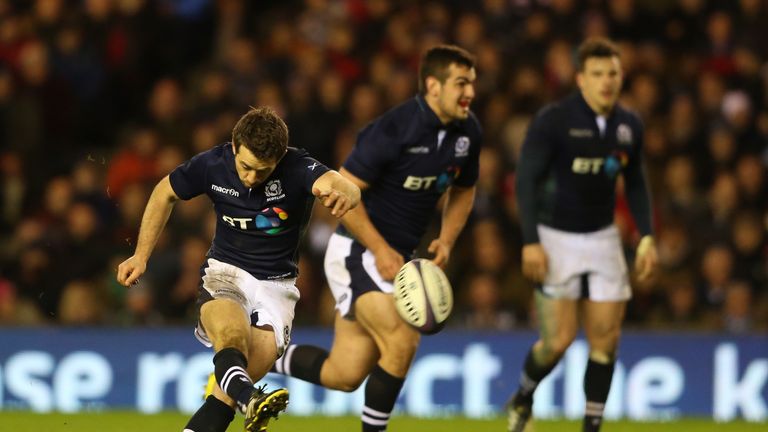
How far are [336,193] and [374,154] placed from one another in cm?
126

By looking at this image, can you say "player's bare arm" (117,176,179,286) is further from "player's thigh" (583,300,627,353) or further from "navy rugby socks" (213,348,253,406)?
"player's thigh" (583,300,627,353)

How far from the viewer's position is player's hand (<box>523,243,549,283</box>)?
869 centimetres

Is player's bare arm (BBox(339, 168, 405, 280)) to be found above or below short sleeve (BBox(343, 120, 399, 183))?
below

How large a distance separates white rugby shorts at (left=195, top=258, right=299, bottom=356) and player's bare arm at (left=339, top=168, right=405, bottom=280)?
753 mm

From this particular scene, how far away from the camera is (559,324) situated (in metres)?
8.71

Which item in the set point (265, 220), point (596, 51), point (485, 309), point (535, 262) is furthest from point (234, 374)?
point (485, 309)

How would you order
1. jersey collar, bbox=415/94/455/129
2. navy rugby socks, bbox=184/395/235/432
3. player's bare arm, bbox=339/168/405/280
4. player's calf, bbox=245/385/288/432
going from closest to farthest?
player's calf, bbox=245/385/288/432, navy rugby socks, bbox=184/395/235/432, player's bare arm, bbox=339/168/405/280, jersey collar, bbox=415/94/455/129

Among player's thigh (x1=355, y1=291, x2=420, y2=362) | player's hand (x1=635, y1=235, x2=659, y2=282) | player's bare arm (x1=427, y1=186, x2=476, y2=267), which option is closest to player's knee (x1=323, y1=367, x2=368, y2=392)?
player's thigh (x1=355, y1=291, x2=420, y2=362)

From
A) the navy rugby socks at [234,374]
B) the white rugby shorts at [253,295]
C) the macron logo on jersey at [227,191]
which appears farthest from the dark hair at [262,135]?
the navy rugby socks at [234,374]

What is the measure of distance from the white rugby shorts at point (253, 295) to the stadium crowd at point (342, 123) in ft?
16.0

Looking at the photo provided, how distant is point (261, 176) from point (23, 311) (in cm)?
649

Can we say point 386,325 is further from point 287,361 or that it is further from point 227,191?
point 227,191

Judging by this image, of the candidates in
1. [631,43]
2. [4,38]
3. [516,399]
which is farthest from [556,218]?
[4,38]

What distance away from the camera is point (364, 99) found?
44.3 ft
